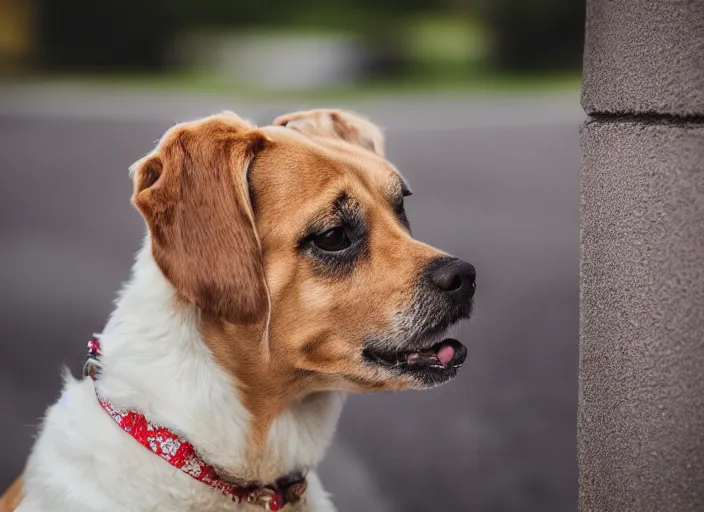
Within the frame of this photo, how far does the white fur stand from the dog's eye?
415 mm

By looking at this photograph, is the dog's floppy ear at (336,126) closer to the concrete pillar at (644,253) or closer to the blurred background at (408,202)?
the concrete pillar at (644,253)

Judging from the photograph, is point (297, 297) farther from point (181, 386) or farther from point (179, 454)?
point (179, 454)

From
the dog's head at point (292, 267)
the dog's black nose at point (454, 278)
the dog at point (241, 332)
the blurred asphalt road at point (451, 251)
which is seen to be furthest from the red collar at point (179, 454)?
the blurred asphalt road at point (451, 251)

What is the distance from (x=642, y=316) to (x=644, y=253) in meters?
0.15

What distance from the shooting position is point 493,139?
15.0m

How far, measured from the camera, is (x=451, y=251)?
880 cm

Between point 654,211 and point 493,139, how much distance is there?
12.7 metres

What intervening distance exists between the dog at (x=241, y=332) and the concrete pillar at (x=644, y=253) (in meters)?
0.50

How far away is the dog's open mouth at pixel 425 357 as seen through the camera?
299 centimetres

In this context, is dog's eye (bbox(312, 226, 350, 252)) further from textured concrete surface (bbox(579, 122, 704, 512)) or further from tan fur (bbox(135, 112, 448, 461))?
Answer: textured concrete surface (bbox(579, 122, 704, 512))

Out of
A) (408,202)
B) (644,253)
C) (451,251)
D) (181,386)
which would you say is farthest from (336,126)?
(408,202)

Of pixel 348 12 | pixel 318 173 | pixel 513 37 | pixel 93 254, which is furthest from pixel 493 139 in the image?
pixel 348 12

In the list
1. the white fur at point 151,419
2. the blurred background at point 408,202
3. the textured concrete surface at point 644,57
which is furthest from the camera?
the blurred background at point 408,202

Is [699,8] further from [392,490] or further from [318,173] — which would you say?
[392,490]
